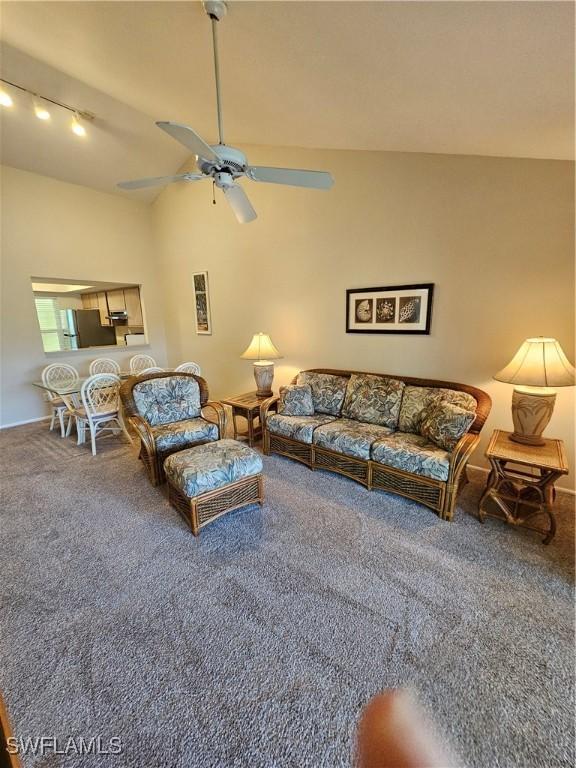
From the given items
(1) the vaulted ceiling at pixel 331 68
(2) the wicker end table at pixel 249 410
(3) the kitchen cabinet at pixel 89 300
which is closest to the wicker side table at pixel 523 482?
(1) the vaulted ceiling at pixel 331 68

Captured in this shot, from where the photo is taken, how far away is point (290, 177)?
2012mm

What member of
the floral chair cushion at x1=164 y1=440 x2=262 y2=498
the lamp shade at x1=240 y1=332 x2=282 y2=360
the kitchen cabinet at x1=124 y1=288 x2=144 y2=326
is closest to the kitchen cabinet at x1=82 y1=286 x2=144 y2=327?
the kitchen cabinet at x1=124 y1=288 x2=144 y2=326

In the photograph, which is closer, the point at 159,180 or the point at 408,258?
the point at 159,180

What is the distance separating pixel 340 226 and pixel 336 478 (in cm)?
272

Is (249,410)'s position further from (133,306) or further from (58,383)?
(133,306)

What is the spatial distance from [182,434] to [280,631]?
182cm

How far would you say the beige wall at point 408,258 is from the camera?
7.95 feet

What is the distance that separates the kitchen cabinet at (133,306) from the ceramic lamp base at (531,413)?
20.8 ft

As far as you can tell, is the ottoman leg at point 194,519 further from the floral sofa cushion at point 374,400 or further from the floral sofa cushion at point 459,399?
the floral sofa cushion at point 459,399

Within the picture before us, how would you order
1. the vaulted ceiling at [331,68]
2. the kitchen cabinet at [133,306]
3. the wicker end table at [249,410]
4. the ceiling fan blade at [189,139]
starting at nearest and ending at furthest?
the vaulted ceiling at [331,68] → the ceiling fan blade at [189,139] → the wicker end table at [249,410] → the kitchen cabinet at [133,306]

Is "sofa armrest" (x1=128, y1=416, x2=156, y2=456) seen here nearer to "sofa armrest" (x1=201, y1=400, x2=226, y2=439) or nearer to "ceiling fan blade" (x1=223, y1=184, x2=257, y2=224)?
"sofa armrest" (x1=201, y1=400, x2=226, y2=439)

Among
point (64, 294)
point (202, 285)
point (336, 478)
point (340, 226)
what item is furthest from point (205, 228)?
point (64, 294)

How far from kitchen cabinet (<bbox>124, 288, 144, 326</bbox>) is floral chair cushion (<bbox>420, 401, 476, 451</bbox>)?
19.1 ft
